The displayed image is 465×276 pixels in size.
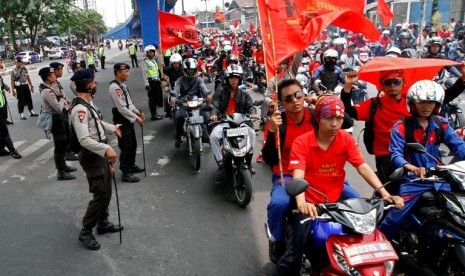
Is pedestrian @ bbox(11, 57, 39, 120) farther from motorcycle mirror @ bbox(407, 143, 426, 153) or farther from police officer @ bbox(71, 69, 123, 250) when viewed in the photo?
motorcycle mirror @ bbox(407, 143, 426, 153)

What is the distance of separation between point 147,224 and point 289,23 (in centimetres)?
290

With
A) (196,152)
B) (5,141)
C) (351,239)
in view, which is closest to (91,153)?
(196,152)

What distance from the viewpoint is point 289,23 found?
4.07 m

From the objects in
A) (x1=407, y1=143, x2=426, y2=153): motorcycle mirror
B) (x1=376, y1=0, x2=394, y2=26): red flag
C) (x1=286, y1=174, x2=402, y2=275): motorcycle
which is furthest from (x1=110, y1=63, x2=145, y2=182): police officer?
(x1=376, y1=0, x2=394, y2=26): red flag

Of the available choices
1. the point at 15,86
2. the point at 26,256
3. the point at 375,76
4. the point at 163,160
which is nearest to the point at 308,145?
the point at 375,76

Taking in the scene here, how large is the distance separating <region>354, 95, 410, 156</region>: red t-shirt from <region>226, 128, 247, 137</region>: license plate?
176cm

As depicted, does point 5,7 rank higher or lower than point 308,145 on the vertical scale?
higher

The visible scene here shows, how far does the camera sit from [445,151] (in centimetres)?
715

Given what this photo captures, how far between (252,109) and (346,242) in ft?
13.6

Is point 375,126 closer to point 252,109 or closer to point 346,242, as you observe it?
point 346,242

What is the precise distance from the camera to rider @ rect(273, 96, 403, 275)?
10.0 feet

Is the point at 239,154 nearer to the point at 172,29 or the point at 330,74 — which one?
the point at 330,74

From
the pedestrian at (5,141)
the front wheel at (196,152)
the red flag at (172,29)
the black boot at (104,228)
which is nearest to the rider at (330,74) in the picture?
the front wheel at (196,152)

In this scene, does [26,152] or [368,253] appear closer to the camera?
[368,253]
